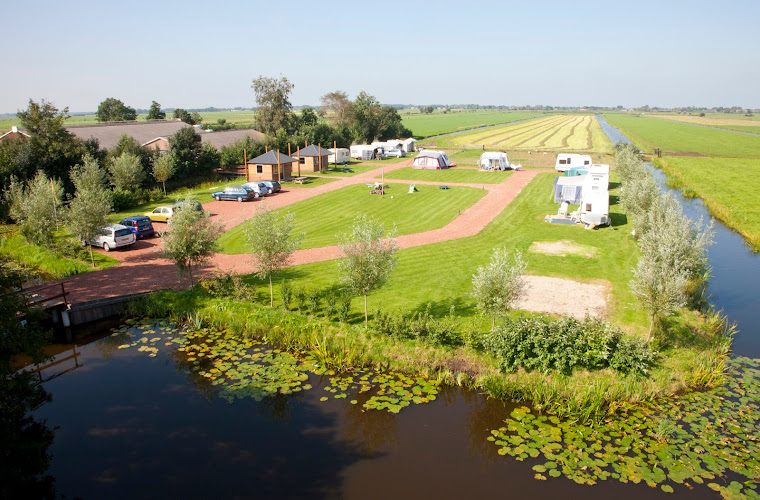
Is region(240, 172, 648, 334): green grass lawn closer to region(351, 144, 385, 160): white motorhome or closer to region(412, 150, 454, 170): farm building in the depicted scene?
region(412, 150, 454, 170): farm building

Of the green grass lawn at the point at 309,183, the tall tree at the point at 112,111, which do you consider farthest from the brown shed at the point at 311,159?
the tall tree at the point at 112,111

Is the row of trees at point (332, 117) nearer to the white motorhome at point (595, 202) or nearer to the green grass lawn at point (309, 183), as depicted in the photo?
the green grass lawn at point (309, 183)

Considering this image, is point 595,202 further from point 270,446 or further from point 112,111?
point 112,111

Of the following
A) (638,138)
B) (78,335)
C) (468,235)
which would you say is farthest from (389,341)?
(638,138)

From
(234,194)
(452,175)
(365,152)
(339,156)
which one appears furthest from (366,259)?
(365,152)

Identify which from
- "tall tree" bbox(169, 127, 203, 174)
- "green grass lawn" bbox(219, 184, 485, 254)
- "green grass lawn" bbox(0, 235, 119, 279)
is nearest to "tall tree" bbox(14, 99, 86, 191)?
"tall tree" bbox(169, 127, 203, 174)

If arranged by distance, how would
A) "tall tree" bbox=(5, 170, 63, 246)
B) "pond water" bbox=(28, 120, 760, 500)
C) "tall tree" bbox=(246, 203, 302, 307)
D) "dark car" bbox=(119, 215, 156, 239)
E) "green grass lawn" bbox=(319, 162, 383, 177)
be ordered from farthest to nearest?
"green grass lawn" bbox=(319, 162, 383, 177)
"dark car" bbox=(119, 215, 156, 239)
"tall tree" bbox=(5, 170, 63, 246)
"tall tree" bbox=(246, 203, 302, 307)
"pond water" bbox=(28, 120, 760, 500)

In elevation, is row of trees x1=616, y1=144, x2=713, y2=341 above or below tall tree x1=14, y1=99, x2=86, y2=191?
below
